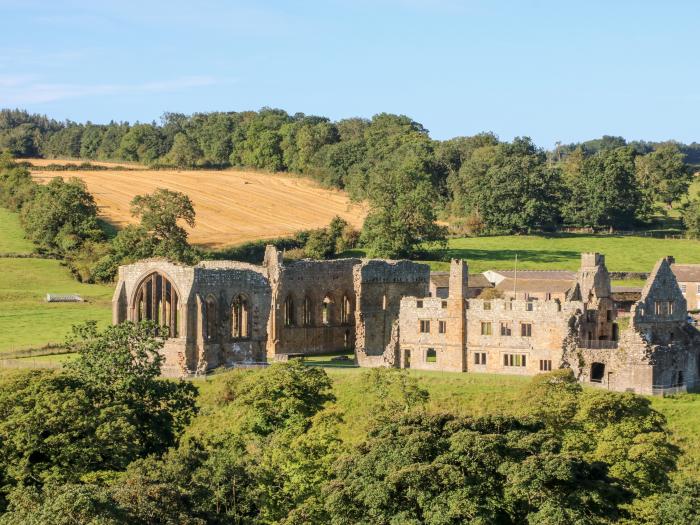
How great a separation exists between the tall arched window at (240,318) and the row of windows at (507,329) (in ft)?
41.7

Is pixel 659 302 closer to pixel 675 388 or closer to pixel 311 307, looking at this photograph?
pixel 675 388

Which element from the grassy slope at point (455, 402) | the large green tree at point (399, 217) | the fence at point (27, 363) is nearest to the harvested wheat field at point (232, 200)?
the large green tree at point (399, 217)

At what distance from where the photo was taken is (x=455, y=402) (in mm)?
66938

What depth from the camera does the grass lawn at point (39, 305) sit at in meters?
84.2

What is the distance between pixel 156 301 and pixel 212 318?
3.17m

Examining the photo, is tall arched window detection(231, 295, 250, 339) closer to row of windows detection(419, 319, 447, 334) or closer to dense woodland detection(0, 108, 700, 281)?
row of windows detection(419, 319, 447, 334)

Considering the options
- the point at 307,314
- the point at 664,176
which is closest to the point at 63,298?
the point at 307,314

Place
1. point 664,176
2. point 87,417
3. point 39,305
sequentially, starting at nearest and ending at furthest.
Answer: point 87,417 → point 39,305 → point 664,176

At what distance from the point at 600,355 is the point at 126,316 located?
25110 millimetres

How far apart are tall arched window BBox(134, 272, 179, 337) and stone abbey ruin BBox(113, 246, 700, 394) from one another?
75mm

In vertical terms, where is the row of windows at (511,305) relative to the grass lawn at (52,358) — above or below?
above

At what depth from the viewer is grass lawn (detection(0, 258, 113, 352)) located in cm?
8425

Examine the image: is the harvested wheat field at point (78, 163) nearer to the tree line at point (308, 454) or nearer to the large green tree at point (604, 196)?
the large green tree at point (604, 196)

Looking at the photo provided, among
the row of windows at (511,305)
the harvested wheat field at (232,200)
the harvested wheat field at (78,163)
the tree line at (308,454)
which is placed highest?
the harvested wheat field at (78,163)
